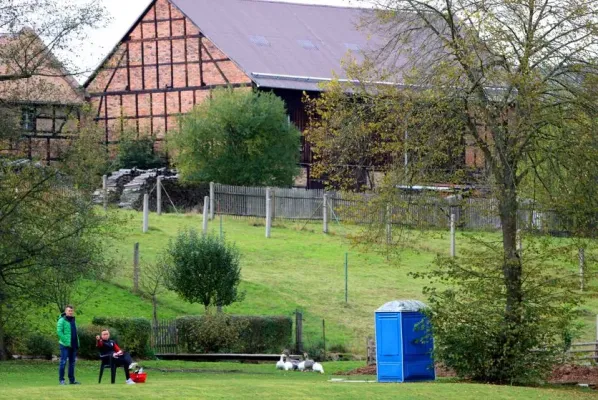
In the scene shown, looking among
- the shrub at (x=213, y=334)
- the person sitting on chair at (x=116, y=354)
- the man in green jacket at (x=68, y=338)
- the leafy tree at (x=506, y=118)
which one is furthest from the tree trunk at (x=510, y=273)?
the shrub at (x=213, y=334)

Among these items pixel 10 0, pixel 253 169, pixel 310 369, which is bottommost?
pixel 310 369

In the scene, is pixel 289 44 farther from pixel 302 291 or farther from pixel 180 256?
pixel 180 256

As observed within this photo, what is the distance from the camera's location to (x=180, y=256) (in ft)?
142

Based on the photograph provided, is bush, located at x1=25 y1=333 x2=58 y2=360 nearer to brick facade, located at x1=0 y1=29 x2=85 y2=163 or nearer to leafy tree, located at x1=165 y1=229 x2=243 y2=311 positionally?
brick facade, located at x1=0 y1=29 x2=85 y2=163

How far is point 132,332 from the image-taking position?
39.0 metres

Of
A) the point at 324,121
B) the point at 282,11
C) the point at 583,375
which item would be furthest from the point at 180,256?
the point at 282,11

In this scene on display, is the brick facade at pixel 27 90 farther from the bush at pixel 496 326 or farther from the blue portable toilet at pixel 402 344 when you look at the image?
the bush at pixel 496 326

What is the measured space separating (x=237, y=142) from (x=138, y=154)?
7.82 metres

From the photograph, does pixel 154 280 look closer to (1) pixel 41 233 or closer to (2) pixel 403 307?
(1) pixel 41 233

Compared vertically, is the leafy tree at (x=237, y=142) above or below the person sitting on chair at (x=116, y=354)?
above

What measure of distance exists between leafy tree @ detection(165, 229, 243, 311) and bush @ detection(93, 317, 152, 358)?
12.6ft

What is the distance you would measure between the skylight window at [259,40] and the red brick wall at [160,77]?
3.44m

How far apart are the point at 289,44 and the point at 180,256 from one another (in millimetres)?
35706

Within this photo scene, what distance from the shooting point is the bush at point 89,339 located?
123 ft
